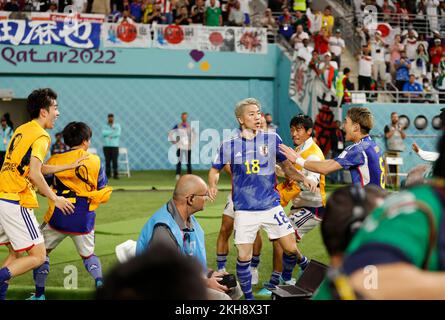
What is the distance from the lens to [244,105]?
8219 millimetres

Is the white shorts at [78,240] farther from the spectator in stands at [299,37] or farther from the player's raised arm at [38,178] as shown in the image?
the spectator in stands at [299,37]

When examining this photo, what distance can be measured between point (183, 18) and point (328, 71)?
5870 mm

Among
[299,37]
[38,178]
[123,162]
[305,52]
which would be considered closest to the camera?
[38,178]

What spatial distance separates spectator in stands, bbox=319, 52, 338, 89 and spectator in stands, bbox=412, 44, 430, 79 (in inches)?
148

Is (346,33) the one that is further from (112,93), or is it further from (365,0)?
(112,93)

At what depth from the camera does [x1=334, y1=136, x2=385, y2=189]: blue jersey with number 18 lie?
7.91 metres

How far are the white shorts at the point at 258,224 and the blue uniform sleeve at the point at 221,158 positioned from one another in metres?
0.54

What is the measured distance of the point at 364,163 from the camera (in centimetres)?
795

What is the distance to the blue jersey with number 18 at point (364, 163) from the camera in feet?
26.0

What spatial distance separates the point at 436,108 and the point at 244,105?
17530 mm

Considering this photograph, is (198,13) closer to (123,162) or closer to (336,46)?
(336,46)

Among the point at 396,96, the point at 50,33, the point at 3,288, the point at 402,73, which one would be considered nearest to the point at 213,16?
the point at 50,33

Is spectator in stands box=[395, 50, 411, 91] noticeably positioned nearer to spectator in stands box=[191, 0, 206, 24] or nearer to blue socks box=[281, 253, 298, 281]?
spectator in stands box=[191, 0, 206, 24]

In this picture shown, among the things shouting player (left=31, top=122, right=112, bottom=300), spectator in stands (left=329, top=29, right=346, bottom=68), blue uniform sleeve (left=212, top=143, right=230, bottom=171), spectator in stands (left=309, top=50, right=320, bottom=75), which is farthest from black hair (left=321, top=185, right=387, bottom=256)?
spectator in stands (left=329, top=29, right=346, bottom=68)
